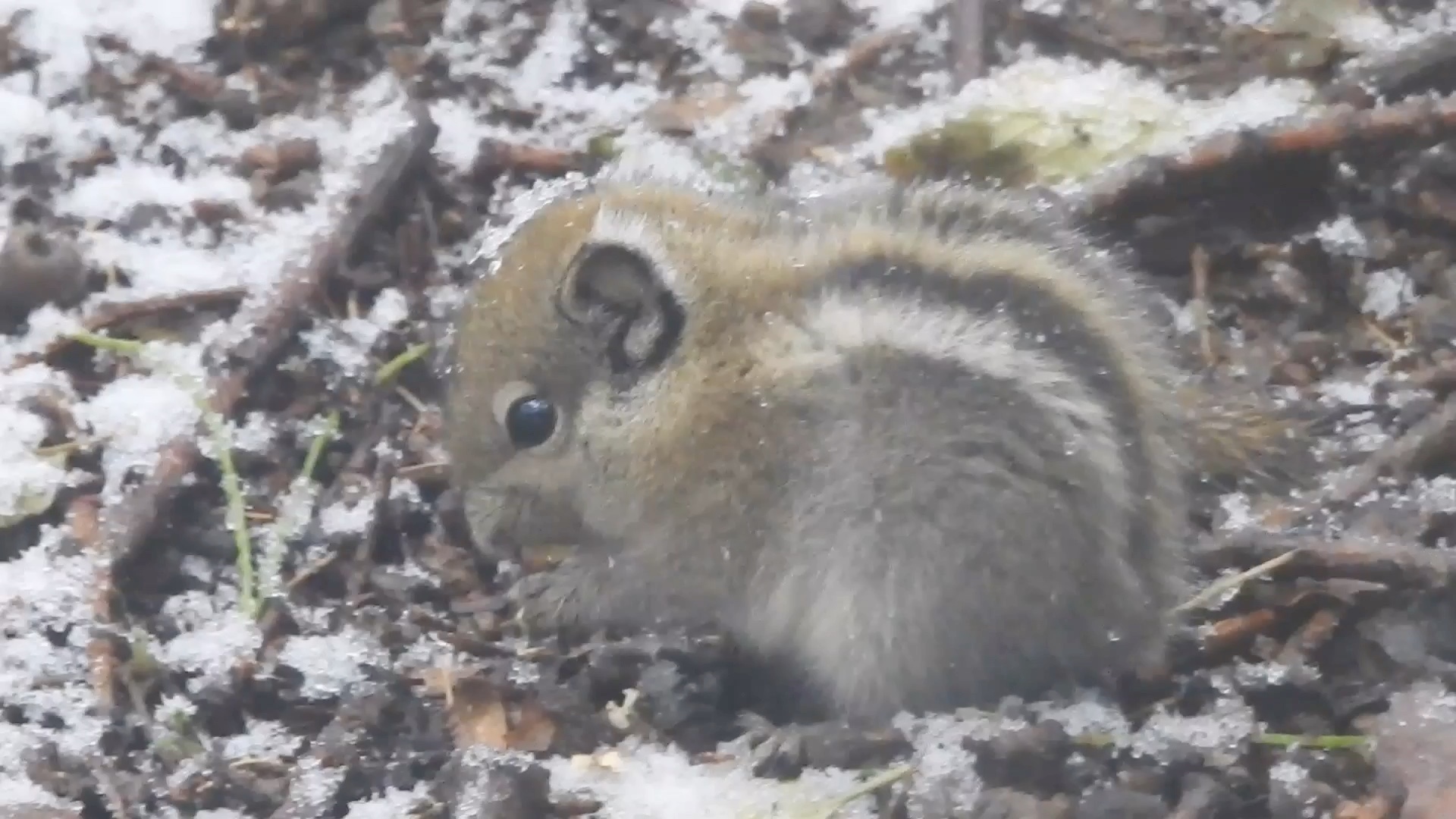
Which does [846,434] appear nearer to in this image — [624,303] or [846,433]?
[846,433]

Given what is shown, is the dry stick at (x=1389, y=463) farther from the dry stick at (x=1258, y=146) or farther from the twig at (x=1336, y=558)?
the dry stick at (x=1258, y=146)

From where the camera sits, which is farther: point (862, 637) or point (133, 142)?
point (133, 142)

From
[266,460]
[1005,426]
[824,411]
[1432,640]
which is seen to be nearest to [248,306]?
[266,460]

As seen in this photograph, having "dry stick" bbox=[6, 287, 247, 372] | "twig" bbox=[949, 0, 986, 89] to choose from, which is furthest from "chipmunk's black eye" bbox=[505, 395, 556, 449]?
"twig" bbox=[949, 0, 986, 89]

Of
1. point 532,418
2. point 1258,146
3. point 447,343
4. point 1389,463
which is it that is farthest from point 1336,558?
point 447,343

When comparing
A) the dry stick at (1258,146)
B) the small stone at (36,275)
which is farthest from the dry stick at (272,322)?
the dry stick at (1258,146)

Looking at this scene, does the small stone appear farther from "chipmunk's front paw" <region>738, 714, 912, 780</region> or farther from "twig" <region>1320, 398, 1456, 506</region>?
"twig" <region>1320, 398, 1456, 506</region>

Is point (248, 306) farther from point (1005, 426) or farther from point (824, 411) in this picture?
point (1005, 426)
